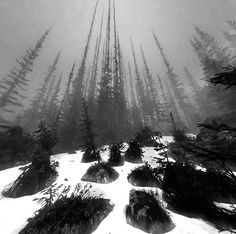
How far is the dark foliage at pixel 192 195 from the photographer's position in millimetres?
4562

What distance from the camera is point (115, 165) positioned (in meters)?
9.16

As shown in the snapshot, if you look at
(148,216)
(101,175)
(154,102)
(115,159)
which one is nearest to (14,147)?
(115,159)

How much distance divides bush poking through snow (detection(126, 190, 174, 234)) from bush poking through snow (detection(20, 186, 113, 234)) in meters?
0.86

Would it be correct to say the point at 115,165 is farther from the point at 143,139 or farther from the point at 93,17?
the point at 93,17

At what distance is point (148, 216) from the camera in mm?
4488

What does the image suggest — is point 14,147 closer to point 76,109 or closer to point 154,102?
point 76,109

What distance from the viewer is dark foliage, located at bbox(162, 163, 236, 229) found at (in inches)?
180

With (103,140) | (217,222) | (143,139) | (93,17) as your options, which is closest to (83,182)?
(217,222)

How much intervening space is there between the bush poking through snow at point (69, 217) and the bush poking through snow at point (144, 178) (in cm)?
216

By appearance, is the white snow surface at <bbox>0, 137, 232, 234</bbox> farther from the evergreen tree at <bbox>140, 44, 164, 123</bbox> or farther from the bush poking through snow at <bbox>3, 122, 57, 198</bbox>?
the evergreen tree at <bbox>140, 44, 164, 123</bbox>

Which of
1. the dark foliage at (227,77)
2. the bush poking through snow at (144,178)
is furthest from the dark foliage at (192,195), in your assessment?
the dark foliage at (227,77)

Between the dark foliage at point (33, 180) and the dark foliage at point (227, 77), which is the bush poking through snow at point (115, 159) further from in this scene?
the dark foliage at point (227, 77)

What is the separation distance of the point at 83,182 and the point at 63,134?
55.6 ft

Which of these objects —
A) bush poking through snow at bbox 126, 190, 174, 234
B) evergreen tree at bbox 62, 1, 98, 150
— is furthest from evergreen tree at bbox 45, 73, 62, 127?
bush poking through snow at bbox 126, 190, 174, 234
